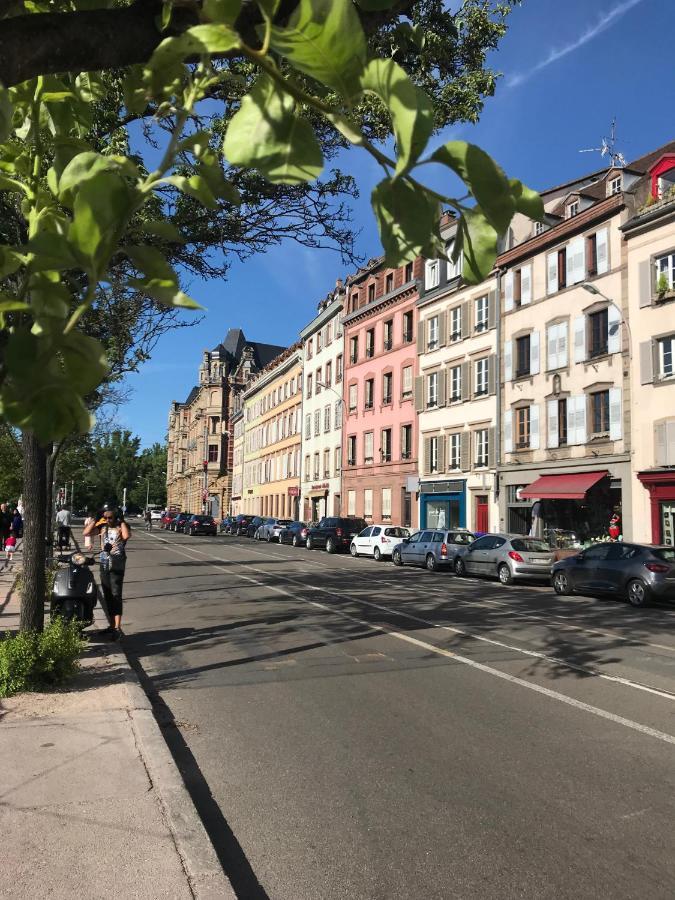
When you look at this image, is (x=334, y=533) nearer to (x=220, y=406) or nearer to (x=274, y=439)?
(x=274, y=439)

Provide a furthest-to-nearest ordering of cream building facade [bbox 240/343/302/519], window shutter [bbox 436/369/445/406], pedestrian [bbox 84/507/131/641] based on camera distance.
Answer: cream building facade [bbox 240/343/302/519], window shutter [bbox 436/369/445/406], pedestrian [bbox 84/507/131/641]

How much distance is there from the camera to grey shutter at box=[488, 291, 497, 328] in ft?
113

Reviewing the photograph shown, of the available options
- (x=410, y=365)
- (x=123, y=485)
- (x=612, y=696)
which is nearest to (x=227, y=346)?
(x=123, y=485)

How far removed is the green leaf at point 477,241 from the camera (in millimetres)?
1301

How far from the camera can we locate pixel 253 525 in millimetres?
55469

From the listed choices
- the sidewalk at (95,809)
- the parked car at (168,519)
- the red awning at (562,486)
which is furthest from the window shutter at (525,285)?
the parked car at (168,519)

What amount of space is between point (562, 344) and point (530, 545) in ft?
36.8

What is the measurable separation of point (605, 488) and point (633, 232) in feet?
30.4

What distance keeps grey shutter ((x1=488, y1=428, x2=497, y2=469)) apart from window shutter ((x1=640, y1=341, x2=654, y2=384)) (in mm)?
9103

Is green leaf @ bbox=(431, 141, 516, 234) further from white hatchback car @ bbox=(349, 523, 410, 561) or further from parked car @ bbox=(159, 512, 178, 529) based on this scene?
parked car @ bbox=(159, 512, 178, 529)

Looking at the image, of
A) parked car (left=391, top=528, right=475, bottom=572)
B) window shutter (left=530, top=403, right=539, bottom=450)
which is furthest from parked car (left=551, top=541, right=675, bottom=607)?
window shutter (left=530, top=403, right=539, bottom=450)

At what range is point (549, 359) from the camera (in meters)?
30.9

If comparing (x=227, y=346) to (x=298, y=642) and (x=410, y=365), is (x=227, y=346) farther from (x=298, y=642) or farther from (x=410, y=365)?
(x=298, y=642)

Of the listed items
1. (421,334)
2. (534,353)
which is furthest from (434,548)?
(421,334)
